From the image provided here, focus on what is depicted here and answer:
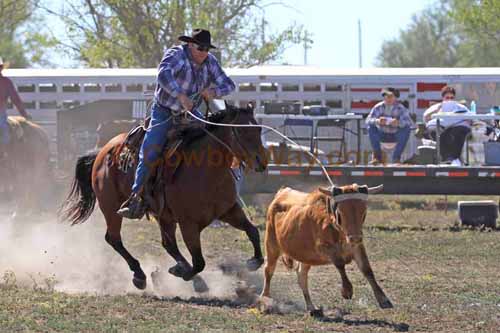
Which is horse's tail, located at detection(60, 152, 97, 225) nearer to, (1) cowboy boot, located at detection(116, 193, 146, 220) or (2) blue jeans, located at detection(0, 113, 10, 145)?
(1) cowboy boot, located at detection(116, 193, 146, 220)

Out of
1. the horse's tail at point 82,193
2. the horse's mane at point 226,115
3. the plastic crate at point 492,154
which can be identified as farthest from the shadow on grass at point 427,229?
the horse's mane at point 226,115

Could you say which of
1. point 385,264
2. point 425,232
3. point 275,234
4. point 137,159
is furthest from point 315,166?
point 275,234

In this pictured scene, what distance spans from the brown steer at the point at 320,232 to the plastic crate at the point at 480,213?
7276mm

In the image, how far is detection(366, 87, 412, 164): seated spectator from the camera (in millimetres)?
18578

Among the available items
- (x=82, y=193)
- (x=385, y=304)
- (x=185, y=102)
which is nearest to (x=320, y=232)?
(x=385, y=304)

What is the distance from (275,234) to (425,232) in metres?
6.78

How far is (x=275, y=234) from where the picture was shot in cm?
948

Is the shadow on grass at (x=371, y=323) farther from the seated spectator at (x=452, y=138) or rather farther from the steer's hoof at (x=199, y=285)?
the seated spectator at (x=452, y=138)

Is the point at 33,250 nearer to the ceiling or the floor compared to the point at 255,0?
nearer to the floor

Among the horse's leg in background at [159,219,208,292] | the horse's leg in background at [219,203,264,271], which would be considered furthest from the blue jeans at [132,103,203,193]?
the horse's leg in background at [219,203,264,271]

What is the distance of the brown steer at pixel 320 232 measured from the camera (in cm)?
844

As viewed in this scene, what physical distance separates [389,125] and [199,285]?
28.9 feet

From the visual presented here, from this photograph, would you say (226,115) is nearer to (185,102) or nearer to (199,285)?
(185,102)

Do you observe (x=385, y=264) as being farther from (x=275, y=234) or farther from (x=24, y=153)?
(x=24, y=153)
